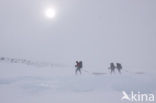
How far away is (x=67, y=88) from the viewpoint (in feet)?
66.0

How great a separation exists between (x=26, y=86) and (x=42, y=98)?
2359mm

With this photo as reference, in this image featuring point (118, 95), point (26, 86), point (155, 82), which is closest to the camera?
point (118, 95)

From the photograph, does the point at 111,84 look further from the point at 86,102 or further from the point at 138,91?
the point at 86,102

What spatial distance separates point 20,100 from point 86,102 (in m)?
4.45

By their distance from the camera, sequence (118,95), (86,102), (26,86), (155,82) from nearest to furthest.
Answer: (86,102) → (118,95) → (26,86) → (155,82)

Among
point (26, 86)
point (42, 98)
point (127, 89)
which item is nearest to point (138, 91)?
point (127, 89)

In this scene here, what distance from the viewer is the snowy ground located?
18.3 meters

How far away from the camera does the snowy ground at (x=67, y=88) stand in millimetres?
18266

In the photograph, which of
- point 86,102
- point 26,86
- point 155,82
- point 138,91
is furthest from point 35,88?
point 155,82

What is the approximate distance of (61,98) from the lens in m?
A: 18.2

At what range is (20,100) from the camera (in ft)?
58.6

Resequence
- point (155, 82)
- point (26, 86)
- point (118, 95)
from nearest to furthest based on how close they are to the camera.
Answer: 1. point (118, 95)
2. point (26, 86)
3. point (155, 82)

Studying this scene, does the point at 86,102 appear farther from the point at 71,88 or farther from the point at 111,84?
the point at 111,84

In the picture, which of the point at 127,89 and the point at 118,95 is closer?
the point at 118,95
